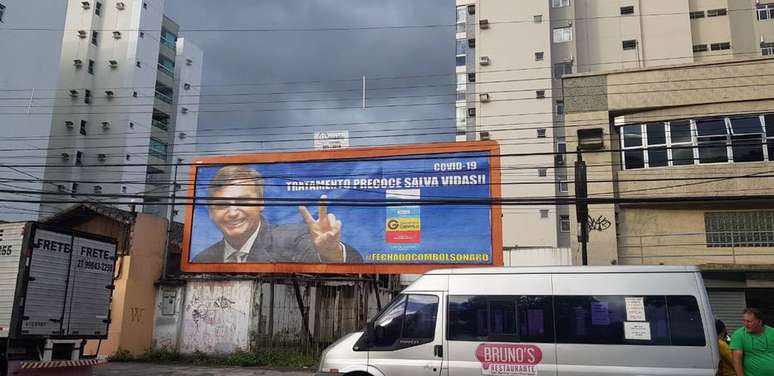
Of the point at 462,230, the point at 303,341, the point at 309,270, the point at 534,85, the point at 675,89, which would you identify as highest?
the point at 534,85

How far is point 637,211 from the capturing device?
1808cm

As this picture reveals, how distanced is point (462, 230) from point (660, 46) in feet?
94.0

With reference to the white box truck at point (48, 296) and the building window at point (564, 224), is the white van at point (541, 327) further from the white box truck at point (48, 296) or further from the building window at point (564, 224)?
the building window at point (564, 224)

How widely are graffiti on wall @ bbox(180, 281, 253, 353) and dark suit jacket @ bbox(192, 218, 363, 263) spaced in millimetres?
1290

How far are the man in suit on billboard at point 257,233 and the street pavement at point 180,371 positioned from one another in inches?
140

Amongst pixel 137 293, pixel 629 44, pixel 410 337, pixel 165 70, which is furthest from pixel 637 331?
pixel 165 70

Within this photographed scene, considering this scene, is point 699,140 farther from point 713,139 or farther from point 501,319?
point 501,319

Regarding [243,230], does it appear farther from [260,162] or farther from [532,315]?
[532,315]

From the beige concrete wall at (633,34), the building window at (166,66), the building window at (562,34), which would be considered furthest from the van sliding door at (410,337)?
the building window at (166,66)

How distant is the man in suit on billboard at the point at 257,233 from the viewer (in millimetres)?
17797

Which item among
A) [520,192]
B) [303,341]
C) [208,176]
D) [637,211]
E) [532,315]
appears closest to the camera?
[532,315]

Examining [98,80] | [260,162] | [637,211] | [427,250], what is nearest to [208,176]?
[260,162]

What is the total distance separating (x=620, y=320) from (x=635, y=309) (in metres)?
0.26

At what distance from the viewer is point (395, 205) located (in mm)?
16938
